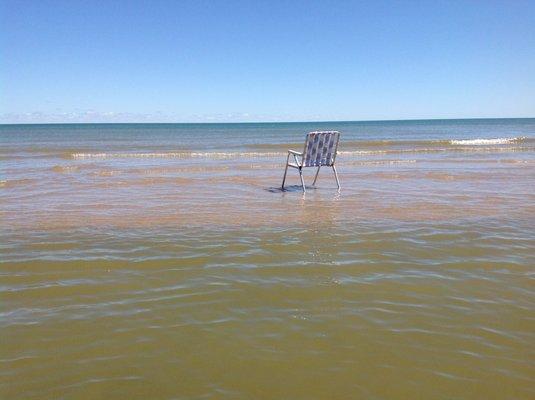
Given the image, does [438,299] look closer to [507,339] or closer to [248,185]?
[507,339]

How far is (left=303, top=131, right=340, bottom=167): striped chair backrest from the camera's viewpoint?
429 inches

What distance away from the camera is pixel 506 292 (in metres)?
4.20

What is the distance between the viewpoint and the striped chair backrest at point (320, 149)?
35.8 ft

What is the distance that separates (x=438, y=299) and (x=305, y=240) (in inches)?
84.3

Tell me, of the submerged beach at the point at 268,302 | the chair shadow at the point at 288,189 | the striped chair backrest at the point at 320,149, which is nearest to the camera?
the submerged beach at the point at 268,302

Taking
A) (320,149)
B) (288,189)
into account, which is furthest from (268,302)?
(320,149)

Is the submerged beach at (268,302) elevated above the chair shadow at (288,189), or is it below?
below

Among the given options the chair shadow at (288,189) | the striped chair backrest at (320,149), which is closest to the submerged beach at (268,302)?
the chair shadow at (288,189)

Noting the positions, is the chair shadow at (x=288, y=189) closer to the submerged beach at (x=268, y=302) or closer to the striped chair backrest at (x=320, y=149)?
the striped chair backrest at (x=320, y=149)

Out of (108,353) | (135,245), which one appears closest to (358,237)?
(135,245)

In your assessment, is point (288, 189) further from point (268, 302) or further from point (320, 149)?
point (268, 302)

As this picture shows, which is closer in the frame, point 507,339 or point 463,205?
point 507,339

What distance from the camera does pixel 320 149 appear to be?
1112cm

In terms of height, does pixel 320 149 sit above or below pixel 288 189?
above
